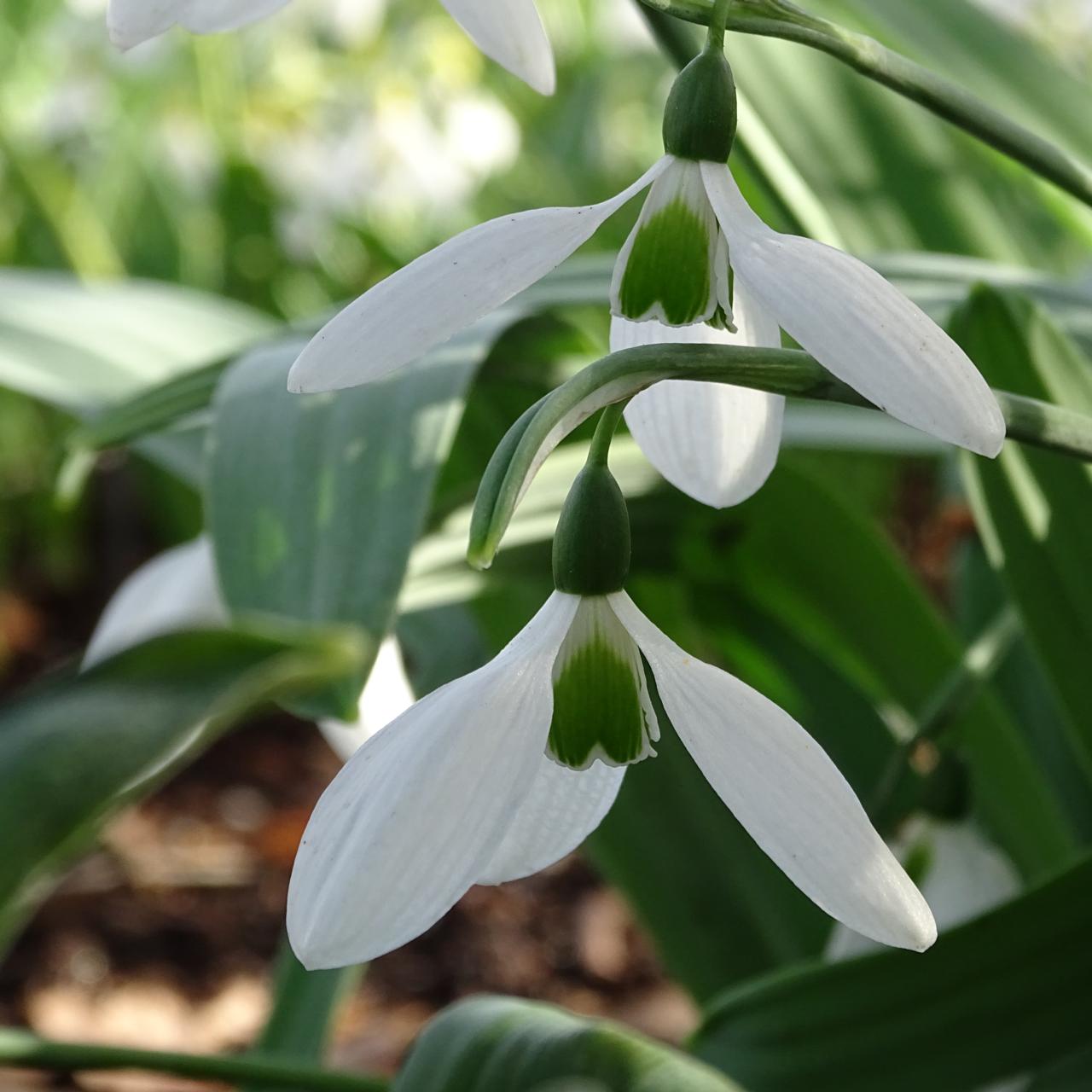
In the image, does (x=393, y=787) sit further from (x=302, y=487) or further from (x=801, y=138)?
(x=801, y=138)

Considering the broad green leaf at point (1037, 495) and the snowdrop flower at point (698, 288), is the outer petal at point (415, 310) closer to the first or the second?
the snowdrop flower at point (698, 288)

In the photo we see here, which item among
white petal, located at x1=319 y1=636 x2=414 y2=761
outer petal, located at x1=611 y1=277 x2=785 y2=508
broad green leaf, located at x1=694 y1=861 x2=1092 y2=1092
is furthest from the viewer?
white petal, located at x1=319 y1=636 x2=414 y2=761

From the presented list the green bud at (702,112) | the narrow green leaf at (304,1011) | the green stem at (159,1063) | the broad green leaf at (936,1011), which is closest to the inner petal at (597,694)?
the green bud at (702,112)

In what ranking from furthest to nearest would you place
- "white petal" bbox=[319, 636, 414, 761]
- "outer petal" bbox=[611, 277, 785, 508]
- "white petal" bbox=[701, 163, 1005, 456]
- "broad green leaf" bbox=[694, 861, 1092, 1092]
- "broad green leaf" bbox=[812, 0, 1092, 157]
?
"broad green leaf" bbox=[812, 0, 1092, 157], "white petal" bbox=[319, 636, 414, 761], "broad green leaf" bbox=[694, 861, 1092, 1092], "outer petal" bbox=[611, 277, 785, 508], "white petal" bbox=[701, 163, 1005, 456]

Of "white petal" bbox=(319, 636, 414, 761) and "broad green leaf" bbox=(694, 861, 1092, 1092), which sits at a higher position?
"white petal" bbox=(319, 636, 414, 761)

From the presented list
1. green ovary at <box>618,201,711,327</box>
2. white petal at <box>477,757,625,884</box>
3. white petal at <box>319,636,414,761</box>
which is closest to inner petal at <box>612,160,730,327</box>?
green ovary at <box>618,201,711,327</box>

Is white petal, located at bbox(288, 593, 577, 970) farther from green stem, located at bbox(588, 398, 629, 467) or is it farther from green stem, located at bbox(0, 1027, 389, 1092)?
green stem, located at bbox(0, 1027, 389, 1092)

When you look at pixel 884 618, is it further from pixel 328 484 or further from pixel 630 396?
pixel 630 396
